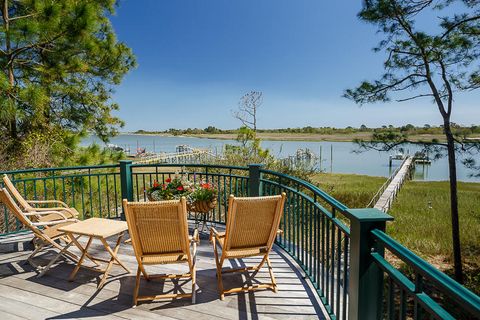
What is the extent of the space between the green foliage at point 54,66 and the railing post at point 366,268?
8103 millimetres

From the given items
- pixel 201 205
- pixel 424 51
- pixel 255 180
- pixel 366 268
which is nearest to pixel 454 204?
pixel 424 51

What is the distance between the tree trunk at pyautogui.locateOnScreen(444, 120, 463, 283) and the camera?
6574 millimetres

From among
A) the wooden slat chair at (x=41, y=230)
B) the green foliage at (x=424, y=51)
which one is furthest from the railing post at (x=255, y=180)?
the green foliage at (x=424, y=51)

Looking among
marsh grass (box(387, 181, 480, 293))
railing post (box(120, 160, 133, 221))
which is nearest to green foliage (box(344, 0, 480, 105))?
marsh grass (box(387, 181, 480, 293))

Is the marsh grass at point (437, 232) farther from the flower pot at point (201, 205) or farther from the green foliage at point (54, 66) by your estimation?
the green foliage at point (54, 66)

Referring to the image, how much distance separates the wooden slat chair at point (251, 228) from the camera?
274cm

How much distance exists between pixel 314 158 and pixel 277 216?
347 inches

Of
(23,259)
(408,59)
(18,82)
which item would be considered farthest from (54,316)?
(408,59)

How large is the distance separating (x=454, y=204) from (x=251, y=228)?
6.49 m

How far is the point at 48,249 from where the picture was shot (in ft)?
13.2

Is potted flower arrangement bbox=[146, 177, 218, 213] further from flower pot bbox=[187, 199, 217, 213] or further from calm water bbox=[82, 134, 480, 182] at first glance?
calm water bbox=[82, 134, 480, 182]

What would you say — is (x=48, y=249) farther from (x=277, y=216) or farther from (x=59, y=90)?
(x=59, y=90)

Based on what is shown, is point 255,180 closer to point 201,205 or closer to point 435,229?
point 201,205

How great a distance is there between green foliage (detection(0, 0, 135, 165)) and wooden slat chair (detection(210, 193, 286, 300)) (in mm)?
6901
